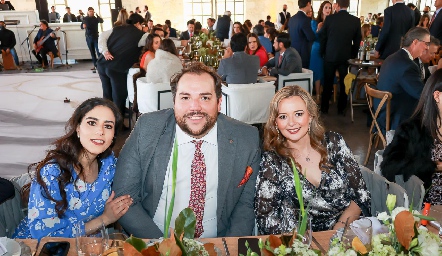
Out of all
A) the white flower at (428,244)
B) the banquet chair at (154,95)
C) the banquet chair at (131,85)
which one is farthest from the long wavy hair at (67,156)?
the banquet chair at (131,85)

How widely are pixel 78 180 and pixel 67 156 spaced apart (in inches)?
4.9

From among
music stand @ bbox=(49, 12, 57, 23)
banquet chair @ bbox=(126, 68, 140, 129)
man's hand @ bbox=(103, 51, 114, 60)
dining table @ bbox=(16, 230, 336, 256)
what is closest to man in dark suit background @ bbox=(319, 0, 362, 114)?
banquet chair @ bbox=(126, 68, 140, 129)

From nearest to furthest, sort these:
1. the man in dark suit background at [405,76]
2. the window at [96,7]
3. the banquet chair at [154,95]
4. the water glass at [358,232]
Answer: the water glass at [358,232] → the man in dark suit background at [405,76] → the banquet chair at [154,95] → the window at [96,7]

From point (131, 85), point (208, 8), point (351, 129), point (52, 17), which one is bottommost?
point (351, 129)

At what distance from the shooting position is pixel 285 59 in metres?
5.76

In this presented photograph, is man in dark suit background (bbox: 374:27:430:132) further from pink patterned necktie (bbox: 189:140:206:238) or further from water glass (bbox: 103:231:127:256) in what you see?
water glass (bbox: 103:231:127:256)

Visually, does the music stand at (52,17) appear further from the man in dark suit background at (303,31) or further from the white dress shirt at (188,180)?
the white dress shirt at (188,180)

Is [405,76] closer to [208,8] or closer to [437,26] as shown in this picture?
[437,26]

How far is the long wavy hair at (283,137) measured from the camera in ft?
6.89

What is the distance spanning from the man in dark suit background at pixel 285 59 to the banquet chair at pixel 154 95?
1453 millimetres

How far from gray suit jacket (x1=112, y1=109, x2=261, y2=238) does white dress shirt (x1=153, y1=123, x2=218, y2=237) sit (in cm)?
3

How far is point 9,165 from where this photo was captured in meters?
4.70

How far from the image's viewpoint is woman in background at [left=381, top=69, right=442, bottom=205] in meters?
2.42

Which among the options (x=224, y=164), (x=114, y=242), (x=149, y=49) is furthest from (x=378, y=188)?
(x=149, y=49)
